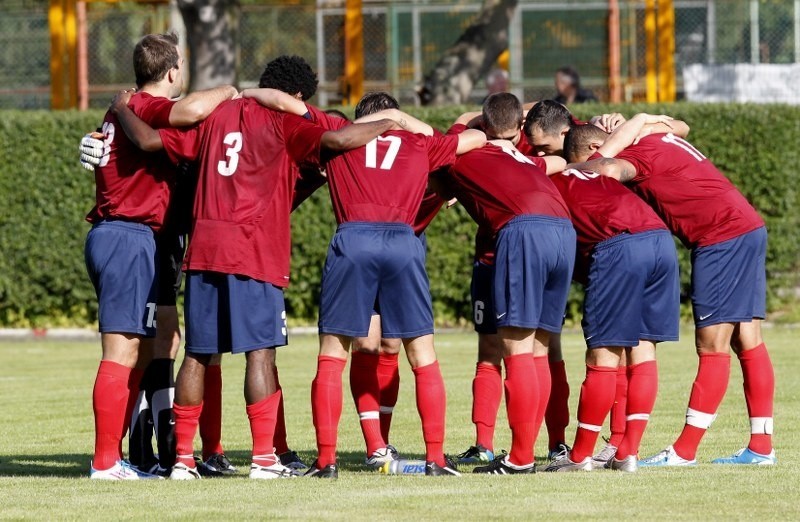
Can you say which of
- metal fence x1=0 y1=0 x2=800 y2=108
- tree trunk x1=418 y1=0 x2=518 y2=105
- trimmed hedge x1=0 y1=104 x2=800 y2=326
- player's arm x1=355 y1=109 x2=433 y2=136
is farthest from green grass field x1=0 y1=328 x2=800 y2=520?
metal fence x1=0 y1=0 x2=800 y2=108

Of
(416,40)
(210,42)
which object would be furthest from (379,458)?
(416,40)

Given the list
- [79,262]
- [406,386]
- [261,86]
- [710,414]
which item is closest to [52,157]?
[79,262]

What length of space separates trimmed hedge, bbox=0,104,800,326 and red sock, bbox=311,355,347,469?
10.6 m

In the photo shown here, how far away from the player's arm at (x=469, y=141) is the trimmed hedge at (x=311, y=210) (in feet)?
33.1

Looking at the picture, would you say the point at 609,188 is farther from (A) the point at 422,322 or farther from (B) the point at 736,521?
(B) the point at 736,521

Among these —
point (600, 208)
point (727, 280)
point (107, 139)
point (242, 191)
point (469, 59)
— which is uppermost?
point (469, 59)

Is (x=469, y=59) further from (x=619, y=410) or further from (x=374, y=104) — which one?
(x=619, y=410)

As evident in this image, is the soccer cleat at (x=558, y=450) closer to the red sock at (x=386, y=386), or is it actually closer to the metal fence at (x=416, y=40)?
the red sock at (x=386, y=386)

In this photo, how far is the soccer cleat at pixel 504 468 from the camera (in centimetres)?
764

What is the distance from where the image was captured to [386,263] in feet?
24.3

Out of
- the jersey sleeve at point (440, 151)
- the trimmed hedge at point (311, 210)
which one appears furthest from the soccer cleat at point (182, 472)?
the trimmed hedge at point (311, 210)

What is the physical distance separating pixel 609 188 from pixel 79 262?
11601 mm

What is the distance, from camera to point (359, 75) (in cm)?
2191

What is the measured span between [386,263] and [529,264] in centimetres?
79
